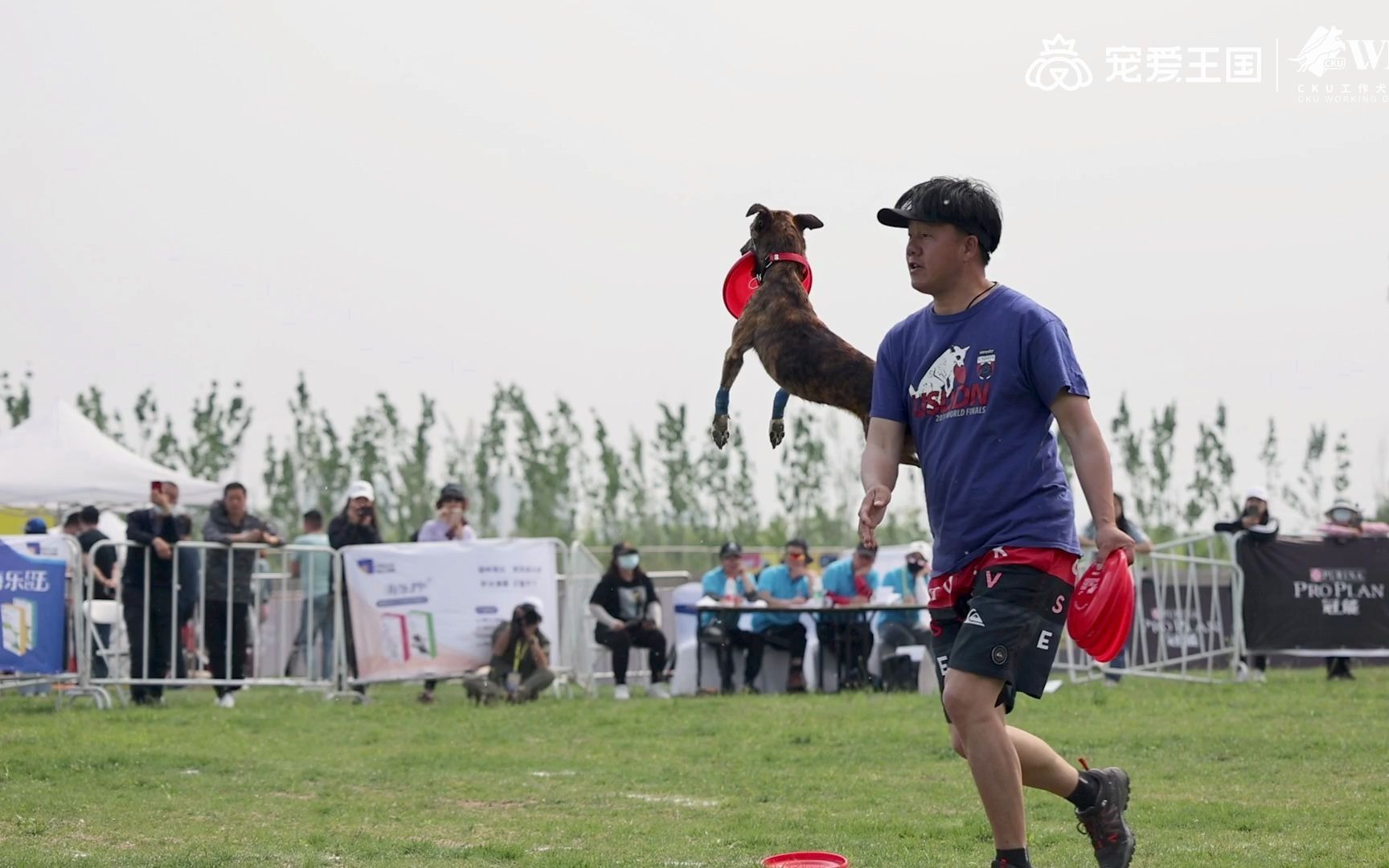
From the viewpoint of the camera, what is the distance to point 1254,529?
16.1 meters

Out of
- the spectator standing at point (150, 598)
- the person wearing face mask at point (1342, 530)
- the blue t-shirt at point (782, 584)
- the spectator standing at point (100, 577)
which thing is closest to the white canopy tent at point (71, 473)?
the spectator standing at point (100, 577)

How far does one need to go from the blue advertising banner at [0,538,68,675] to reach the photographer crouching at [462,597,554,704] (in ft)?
11.9

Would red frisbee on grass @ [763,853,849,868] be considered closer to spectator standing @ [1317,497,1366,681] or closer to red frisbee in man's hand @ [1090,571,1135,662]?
red frisbee in man's hand @ [1090,571,1135,662]

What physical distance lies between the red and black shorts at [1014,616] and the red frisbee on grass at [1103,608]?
0.07 m

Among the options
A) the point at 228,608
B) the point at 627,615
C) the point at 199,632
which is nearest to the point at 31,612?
the point at 199,632

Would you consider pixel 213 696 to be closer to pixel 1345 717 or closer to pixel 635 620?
pixel 635 620

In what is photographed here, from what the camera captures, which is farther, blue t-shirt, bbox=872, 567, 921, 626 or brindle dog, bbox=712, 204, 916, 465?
blue t-shirt, bbox=872, 567, 921, 626

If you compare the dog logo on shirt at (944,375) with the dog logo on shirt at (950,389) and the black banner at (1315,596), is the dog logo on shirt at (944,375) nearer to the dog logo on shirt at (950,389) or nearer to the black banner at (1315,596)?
the dog logo on shirt at (950,389)

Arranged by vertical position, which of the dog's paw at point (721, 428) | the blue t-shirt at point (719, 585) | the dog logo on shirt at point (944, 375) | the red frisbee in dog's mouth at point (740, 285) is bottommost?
the blue t-shirt at point (719, 585)

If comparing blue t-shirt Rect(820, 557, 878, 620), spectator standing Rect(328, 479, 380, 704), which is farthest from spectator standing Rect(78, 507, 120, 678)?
blue t-shirt Rect(820, 557, 878, 620)

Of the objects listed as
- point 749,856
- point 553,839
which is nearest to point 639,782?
point 553,839

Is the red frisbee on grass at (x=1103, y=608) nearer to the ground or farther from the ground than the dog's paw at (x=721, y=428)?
nearer to the ground

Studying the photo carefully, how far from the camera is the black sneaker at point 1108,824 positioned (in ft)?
17.2

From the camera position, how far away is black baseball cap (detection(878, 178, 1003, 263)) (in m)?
4.91
